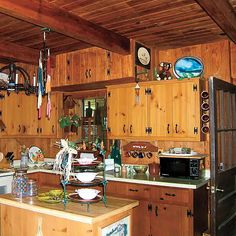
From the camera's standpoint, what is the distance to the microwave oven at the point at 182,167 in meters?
3.68

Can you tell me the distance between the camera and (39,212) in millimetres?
2609

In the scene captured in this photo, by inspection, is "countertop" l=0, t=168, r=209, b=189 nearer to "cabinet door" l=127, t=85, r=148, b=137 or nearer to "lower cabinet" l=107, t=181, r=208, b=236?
"lower cabinet" l=107, t=181, r=208, b=236

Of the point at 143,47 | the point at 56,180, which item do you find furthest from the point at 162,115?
the point at 56,180

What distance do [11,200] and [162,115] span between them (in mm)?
2179

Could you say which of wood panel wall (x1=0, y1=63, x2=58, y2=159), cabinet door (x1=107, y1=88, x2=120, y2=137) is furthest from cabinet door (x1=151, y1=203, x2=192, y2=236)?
wood panel wall (x1=0, y1=63, x2=58, y2=159)

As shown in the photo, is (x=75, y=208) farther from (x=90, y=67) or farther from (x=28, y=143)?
(x=28, y=143)

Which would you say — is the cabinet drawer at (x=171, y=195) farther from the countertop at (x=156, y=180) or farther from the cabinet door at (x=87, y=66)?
the cabinet door at (x=87, y=66)

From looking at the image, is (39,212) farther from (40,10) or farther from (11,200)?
(40,10)

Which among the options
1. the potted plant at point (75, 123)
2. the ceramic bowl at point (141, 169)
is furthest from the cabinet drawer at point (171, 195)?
the potted plant at point (75, 123)

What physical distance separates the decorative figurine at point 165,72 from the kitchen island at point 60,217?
2.00m

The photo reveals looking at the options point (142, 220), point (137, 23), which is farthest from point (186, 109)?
point (142, 220)

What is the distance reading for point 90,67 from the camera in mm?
4379

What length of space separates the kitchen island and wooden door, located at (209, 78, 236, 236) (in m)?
0.85

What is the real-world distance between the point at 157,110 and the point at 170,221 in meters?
1.43
